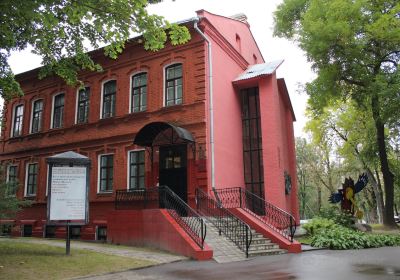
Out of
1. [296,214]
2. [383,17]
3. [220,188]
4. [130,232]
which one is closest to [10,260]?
[130,232]

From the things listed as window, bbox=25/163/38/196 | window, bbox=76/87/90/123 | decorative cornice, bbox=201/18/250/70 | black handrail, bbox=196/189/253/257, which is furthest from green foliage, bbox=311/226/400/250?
window, bbox=25/163/38/196

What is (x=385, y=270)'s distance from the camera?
8500 millimetres

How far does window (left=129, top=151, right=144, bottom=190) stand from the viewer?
17.1 metres

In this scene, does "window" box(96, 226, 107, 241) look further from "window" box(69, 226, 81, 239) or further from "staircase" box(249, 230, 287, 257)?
"staircase" box(249, 230, 287, 257)

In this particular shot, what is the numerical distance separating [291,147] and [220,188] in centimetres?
814

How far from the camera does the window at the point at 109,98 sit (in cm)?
1885

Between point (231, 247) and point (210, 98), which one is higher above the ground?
point (210, 98)

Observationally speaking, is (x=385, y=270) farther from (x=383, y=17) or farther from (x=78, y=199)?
(x=383, y=17)

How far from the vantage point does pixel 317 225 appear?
16.0m

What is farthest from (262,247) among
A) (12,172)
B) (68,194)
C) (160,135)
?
(12,172)

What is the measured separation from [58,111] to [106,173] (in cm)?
537

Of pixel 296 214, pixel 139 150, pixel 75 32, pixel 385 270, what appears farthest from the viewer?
pixel 296 214

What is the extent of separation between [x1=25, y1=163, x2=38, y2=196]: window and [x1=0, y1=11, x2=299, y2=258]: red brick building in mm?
57

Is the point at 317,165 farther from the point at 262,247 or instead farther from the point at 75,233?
the point at 262,247
